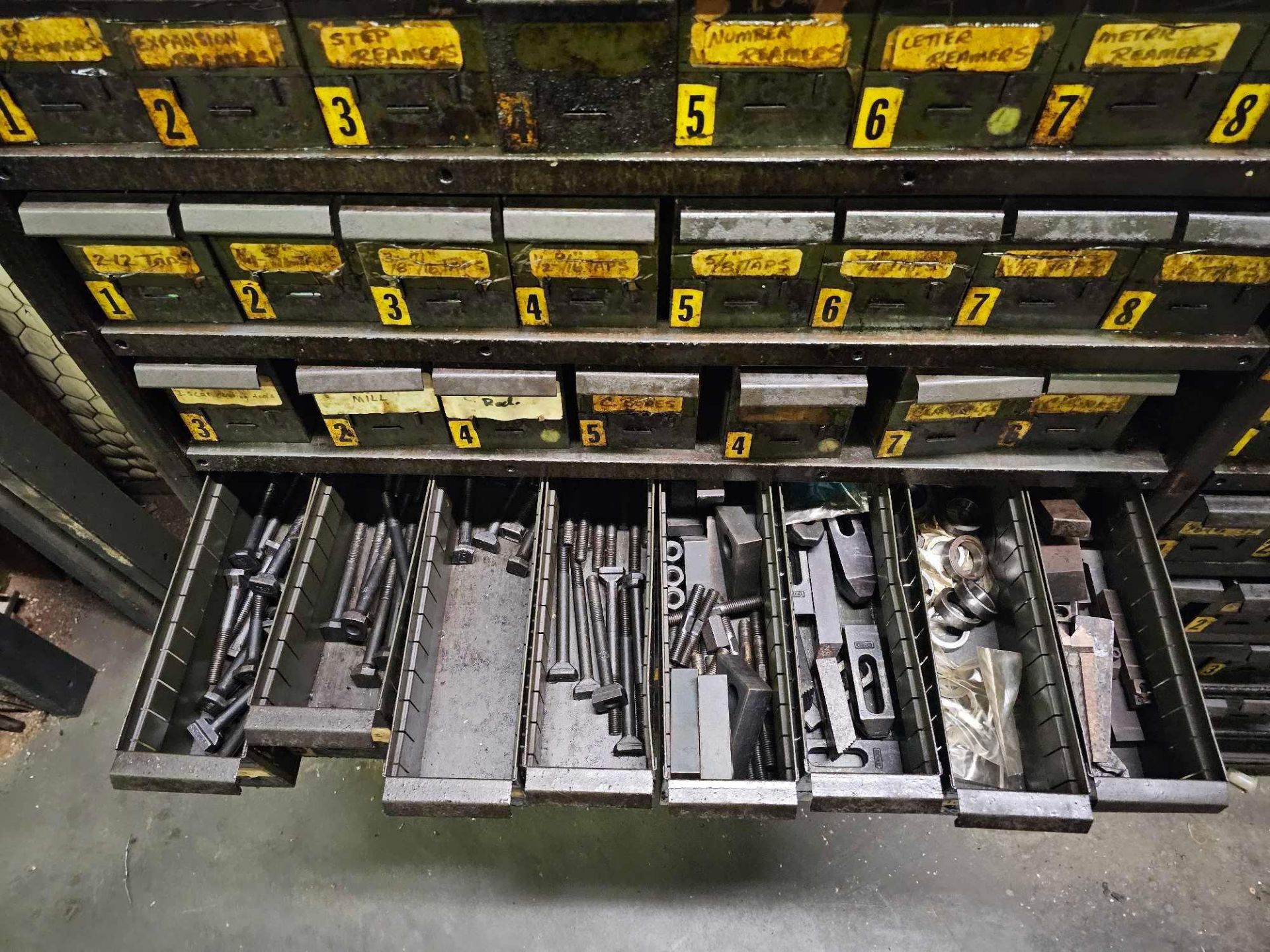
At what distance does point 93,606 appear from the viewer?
239 centimetres

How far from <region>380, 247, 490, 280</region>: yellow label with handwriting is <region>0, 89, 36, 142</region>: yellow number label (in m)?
0.53

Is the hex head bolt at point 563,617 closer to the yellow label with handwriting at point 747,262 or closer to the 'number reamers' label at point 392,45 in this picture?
the yellow label with handwriting at point 747,262

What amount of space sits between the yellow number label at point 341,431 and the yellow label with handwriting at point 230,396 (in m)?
0.11

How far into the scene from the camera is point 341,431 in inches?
60.7

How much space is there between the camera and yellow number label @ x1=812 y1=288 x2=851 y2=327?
1.26m

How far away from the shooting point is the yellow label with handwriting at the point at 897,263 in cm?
120

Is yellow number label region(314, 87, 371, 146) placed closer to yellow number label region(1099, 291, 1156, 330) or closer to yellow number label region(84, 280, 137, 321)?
yellow number label region(84, 280, 137, 321)

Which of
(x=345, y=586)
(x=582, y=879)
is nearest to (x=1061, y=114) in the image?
(x=345, y=586)

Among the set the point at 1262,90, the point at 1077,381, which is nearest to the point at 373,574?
the point at 1077,381

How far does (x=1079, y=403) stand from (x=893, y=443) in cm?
35

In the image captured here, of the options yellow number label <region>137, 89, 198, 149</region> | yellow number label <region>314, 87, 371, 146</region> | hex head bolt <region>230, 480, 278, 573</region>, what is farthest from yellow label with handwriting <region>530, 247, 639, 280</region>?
hex head bolt <region>230, 480, 278, 573</region>

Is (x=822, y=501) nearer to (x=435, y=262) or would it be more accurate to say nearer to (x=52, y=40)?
(x=435, y=262)

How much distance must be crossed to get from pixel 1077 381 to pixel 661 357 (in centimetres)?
78

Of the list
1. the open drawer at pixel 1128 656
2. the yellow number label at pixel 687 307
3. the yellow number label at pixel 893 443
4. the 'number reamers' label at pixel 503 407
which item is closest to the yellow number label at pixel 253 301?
the 'number reamers' label at pixel 503 407
